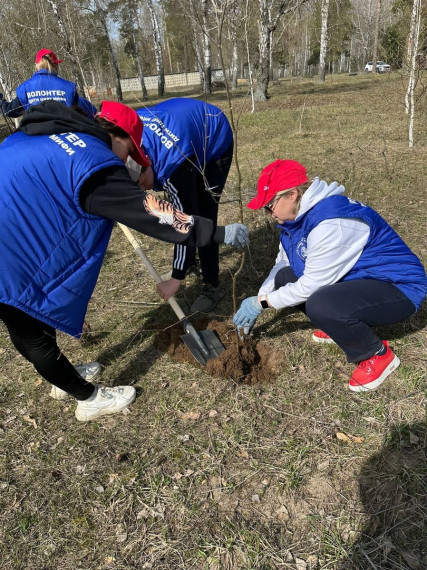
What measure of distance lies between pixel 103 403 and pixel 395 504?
1.57m

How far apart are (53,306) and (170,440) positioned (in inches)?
39.8

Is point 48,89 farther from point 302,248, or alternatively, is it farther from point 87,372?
point 302,248

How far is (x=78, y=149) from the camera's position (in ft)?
5.04

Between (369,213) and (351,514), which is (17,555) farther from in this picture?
(369,213)

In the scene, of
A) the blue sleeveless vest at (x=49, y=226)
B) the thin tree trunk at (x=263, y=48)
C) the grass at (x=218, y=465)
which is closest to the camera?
the blue sleeveless vest at (x=49, y=226)

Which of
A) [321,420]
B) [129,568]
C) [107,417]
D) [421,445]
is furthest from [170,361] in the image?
[421,445]

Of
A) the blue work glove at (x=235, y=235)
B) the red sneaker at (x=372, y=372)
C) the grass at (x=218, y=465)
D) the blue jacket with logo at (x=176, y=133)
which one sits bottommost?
the grass at (x=218, y=465)

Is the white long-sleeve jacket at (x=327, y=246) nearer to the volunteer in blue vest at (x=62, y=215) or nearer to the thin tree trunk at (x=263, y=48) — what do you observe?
the volunteer in blue vest at (x=62, y=215)

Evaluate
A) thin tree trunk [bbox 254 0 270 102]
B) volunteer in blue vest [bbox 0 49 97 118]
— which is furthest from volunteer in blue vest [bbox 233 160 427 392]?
thin tree trunk [bbox 254 0 270 102]

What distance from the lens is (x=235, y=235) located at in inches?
78.2

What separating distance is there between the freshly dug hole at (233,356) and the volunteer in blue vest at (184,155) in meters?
0.43

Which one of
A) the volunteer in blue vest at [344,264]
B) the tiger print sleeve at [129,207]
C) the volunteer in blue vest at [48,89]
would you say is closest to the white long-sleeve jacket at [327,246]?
the volunteer in blue vest at [344,264]

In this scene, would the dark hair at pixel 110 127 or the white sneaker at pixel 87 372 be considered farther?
the white sneaker at pixel 87 372

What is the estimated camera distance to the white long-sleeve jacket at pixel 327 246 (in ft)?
6.63
